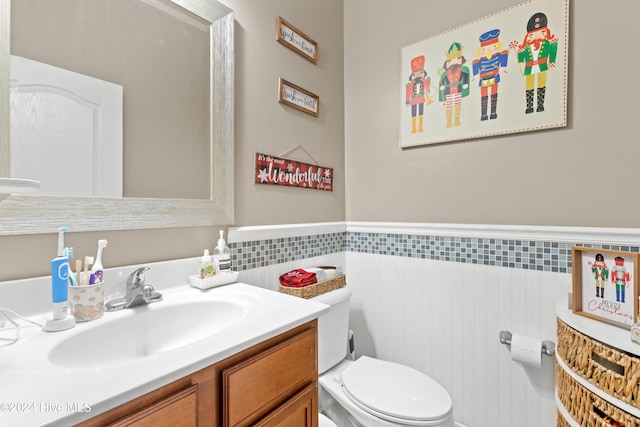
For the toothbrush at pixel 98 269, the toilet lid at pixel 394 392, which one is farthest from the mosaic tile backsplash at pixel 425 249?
the toilet lid at pixel 394 392

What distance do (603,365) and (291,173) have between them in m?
1.41

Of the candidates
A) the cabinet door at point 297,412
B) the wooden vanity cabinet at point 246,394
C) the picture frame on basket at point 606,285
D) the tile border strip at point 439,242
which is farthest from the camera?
the tile border strip at point 439,242

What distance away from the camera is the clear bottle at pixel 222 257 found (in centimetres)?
119

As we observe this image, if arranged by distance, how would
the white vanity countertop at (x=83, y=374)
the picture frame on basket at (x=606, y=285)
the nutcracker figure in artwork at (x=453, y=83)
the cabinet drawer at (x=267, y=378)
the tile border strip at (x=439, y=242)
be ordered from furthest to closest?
the nutcracker figure in artwork at (x=453, y=83) < the tile border strip at (x=439, y=242) < the picture frame on basket at (x=606, y=285) < the cabinet drawer at (x=267, y=378) < the white vanity countertop at (x=83, y=374)

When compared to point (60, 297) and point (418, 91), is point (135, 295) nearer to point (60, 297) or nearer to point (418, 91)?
point (60, 297)

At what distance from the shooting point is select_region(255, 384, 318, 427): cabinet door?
0.80 meters

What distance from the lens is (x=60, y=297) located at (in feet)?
2.53

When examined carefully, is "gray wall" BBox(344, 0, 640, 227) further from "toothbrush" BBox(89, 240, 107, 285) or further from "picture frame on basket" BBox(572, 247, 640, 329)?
"toothbrush" BBox(89, 240, 107, 285)

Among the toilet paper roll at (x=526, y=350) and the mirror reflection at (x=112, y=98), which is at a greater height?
the mirror reflection at (x=112, y=98)

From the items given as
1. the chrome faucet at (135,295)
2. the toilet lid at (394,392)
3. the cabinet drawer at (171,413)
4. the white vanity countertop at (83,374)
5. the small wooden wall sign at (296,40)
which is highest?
the small wooden wall sign at (296,40)

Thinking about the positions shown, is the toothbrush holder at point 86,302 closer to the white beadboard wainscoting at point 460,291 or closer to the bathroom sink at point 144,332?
the bathroom sink at point 144,332

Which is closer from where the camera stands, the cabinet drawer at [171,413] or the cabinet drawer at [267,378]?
the cabinet drawer at [171,413]

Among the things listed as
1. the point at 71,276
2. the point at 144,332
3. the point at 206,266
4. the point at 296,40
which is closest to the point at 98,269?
the point at 71,276

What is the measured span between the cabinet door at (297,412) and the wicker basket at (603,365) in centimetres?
90
